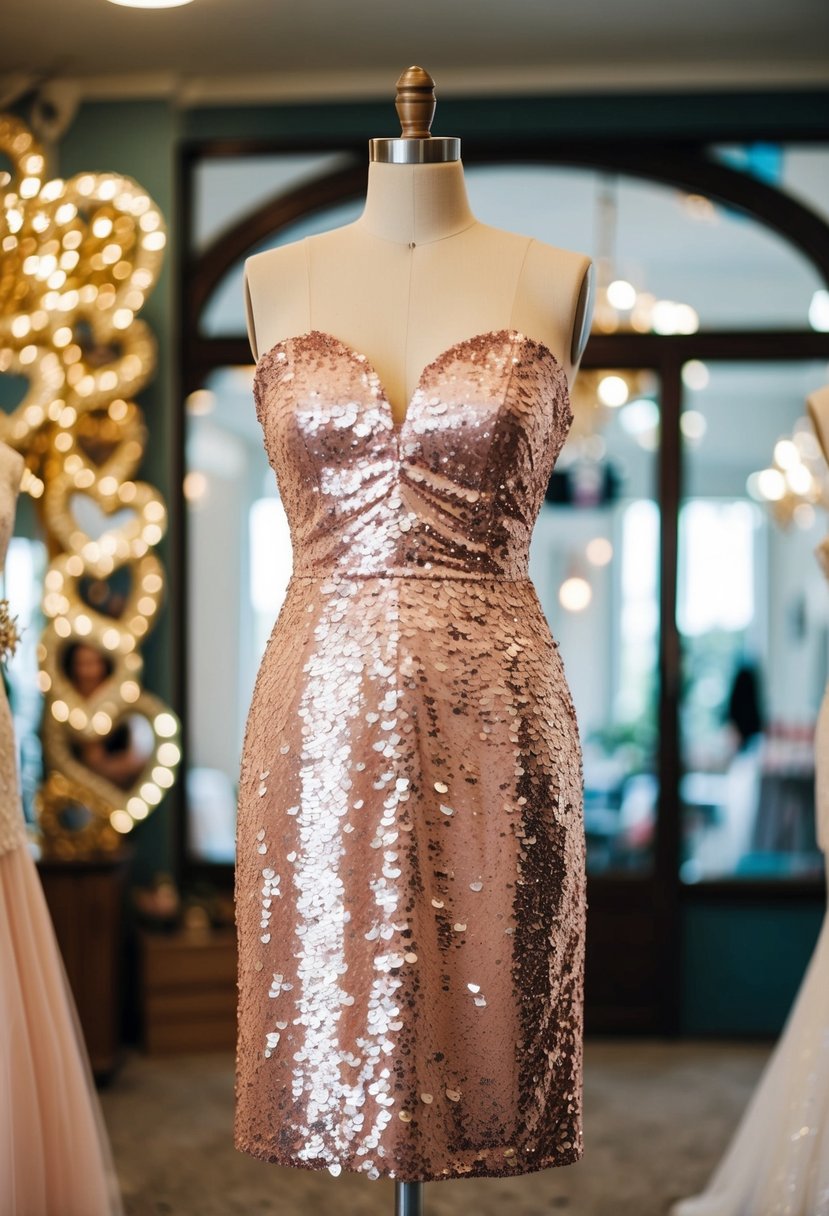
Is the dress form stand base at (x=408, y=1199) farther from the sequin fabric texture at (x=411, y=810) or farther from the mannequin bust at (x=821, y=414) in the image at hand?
the mannequin bust at (x=821, y=414)

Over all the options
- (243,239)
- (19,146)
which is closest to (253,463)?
(243,239)

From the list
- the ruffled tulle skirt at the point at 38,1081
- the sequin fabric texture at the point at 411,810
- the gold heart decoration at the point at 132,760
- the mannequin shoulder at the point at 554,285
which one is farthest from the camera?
the gold heart decoration at the point at 132,760

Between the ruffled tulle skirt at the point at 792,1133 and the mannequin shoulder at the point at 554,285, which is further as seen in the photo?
the ruffled tulle skirt at the point at 792,1133

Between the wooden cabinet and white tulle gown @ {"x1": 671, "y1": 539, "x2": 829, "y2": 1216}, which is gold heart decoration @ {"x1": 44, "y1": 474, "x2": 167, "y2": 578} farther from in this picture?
white tulle gown @ {"x1": 671, "y1": 539, "x2": 829, "y2": 1216}

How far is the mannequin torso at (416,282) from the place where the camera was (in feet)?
6.36

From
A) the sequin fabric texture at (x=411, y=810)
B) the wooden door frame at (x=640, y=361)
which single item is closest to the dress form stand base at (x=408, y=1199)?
the sequin fabric texture at (x=411, y=810)

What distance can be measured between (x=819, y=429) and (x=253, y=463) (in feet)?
8.07

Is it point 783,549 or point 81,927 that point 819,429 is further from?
point 81,927

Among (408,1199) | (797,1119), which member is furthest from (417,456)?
(797,1119)

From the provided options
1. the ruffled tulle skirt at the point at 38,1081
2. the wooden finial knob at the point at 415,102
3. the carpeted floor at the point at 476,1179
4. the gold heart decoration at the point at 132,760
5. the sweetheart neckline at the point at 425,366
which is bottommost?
the carpeted floor at the point at 476,1179

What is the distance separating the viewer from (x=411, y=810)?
175cm

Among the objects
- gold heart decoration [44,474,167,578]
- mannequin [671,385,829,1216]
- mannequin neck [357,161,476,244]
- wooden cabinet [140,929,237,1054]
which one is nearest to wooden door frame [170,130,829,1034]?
gold heart decoration [44,474,167,578]

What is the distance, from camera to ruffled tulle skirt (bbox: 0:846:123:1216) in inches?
92.0

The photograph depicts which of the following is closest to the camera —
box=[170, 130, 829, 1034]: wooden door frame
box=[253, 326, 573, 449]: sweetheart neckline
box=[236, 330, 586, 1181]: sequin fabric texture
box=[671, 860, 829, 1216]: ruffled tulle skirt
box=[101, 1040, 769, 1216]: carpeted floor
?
box=[236, 330, 586, 1181]: sequin fabric texture
